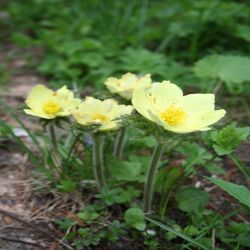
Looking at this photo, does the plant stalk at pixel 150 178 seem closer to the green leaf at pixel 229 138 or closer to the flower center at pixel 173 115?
the flower center at pixel 173 115

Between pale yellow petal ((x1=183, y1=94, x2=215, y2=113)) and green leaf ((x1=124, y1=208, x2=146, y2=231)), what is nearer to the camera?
pale yellow petal ((x1=183, y1=94, x2=215, y2=113))

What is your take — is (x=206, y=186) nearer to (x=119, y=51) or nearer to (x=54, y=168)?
(x=54, y=168)

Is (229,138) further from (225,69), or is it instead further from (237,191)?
(225,69)

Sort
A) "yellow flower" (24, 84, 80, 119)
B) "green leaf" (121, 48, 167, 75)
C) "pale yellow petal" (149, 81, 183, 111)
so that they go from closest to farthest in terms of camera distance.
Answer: "pale yellow petal" (149, 81, 183, 111)
"yellow flower" (24, 84, 80, 119)
"green leaf" (121, 48, 167, 75)

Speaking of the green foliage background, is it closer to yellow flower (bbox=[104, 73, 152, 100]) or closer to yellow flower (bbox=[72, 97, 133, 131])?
yellow flower (bbox=[104, 73, 152, 100])

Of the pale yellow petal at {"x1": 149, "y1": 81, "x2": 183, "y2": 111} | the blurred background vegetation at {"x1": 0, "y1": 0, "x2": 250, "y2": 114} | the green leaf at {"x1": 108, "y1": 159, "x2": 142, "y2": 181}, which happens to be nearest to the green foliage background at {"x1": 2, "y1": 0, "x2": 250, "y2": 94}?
the blurred background vegetation at {"x1": 0, "y1": 0, "x2": 250, "y2": 114}

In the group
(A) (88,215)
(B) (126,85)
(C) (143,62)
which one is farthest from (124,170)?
(C) (143,62)
